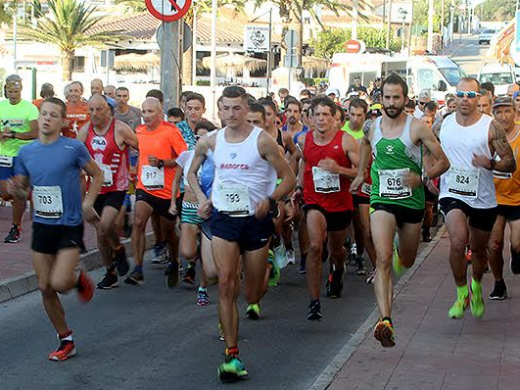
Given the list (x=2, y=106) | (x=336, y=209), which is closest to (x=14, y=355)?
(x=336, y=209)

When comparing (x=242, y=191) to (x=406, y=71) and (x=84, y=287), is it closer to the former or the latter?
(x=84, y=287)

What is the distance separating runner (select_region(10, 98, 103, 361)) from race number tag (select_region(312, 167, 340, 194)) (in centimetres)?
270

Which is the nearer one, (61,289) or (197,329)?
(61,289)

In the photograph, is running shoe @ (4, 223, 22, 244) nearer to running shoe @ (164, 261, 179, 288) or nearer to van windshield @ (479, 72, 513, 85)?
running shoe @ (164, 261, 179, 288)

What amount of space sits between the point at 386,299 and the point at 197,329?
1.91 meters

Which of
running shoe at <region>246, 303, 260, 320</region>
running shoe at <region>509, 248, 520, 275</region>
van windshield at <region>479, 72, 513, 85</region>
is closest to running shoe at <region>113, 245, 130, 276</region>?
running shoe at <region>246, 303, 260, 320</region>

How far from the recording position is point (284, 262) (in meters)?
11.0

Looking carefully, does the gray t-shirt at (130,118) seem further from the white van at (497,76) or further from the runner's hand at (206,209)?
the white van at (497,76)

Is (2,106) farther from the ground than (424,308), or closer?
farther from the ground

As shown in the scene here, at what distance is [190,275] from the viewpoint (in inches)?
458

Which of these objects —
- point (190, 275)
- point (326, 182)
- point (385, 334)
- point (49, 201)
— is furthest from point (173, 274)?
point (385, 334)

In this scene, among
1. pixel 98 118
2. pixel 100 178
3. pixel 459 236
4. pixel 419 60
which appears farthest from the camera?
pixel 419 60

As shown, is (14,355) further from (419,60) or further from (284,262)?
(419,60)

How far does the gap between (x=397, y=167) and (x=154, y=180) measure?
12.0 feet
